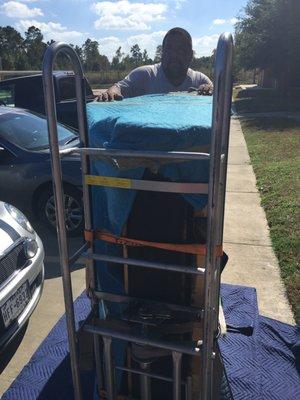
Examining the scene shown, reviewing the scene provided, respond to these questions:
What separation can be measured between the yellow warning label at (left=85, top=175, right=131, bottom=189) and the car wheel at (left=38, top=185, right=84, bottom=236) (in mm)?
2870

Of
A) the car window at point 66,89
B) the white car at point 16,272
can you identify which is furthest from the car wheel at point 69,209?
the car window at point 66,89

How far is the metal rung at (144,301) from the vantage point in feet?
6.50

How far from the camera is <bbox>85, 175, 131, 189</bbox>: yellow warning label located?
1778 mm

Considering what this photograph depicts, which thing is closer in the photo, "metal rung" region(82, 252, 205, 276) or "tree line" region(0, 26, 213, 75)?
"metal rung" region(82, 252, 205, 276)

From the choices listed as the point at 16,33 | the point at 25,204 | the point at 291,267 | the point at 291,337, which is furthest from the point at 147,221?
the point at 16,33

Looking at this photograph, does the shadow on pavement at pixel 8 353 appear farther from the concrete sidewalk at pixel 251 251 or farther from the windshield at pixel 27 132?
the windshield at pixel 27 132

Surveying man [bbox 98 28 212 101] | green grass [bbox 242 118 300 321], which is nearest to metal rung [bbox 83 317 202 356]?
man [bbox 98 28 212 101]

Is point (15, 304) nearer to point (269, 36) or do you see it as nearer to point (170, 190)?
point (170, 190)

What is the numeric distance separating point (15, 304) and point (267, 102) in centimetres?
2294

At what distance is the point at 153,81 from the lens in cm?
313

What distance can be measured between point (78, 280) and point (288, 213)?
3.03 meters

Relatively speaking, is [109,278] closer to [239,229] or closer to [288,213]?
[239,229]

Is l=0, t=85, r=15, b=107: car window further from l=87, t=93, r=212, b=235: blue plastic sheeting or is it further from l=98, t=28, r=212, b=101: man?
l=87, t=93, r=212, b=235: blue plastic sheeting

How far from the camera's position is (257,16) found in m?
25.2
